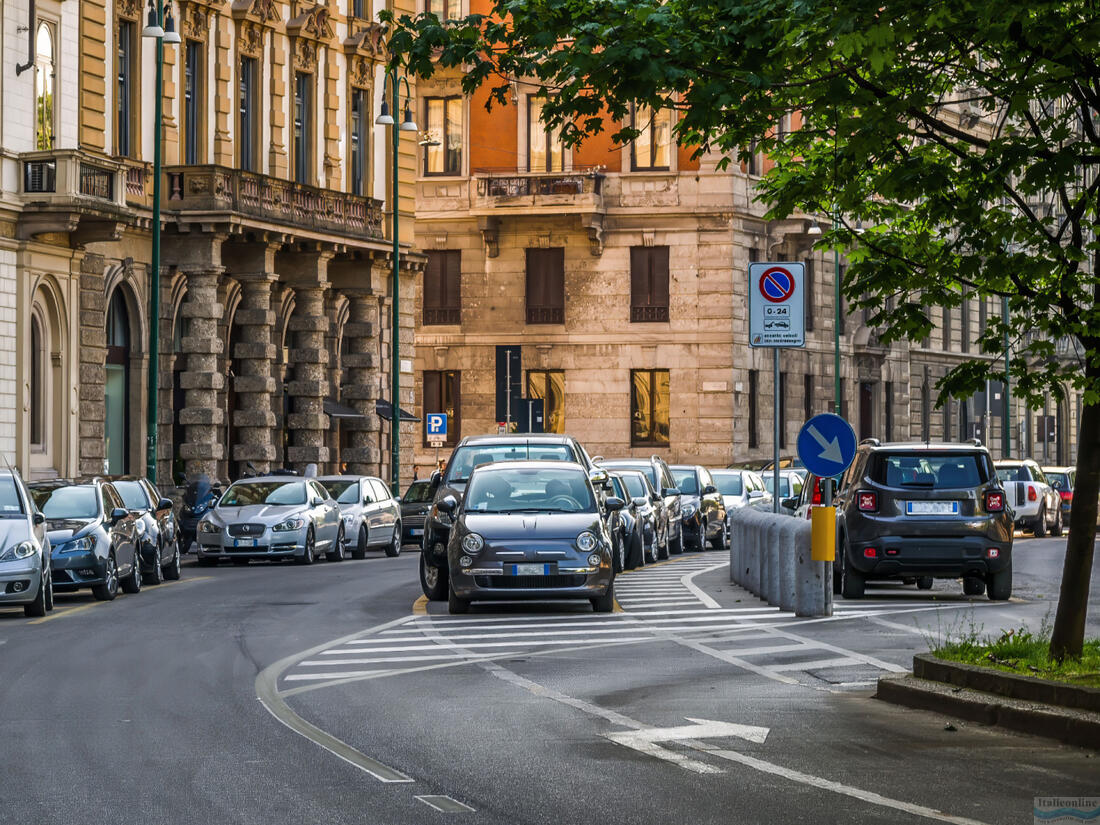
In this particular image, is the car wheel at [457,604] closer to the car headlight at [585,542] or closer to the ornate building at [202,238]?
the car headlight at [585,542]

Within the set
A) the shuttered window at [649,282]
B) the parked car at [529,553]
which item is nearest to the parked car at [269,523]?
the parked car at [529,553]

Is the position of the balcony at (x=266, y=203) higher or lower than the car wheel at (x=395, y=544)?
higher

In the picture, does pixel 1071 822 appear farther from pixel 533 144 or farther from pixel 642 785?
pixel 533 144

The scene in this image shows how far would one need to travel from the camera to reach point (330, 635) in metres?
20.3

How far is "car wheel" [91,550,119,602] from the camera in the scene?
2555 cm

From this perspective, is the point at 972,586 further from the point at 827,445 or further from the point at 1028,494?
the point at 1028,494

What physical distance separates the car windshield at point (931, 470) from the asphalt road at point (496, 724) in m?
1.72

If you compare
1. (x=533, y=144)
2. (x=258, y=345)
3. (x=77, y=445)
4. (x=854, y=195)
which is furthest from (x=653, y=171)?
(x=854, y=195)

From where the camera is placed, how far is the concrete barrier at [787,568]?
2234cm

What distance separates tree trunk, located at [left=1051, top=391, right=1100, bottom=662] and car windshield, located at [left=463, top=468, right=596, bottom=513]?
929 centimetres

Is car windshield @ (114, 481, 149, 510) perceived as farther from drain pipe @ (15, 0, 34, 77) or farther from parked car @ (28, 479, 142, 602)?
drain pipe @ (15, 0, 34, 77)

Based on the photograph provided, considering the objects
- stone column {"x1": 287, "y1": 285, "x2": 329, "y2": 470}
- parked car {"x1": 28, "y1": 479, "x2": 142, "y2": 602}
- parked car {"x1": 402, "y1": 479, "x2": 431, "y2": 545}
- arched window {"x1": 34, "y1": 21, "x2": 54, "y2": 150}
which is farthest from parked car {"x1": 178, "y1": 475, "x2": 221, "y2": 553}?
parked car {"x1": 28, "y1": 479, "x2": 142, "y2": 602}

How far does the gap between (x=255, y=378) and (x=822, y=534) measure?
29576mm

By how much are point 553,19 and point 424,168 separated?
190 feet
